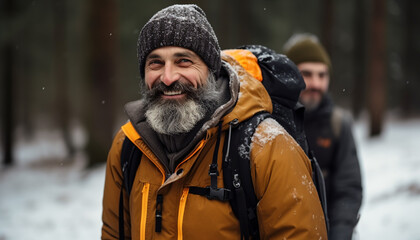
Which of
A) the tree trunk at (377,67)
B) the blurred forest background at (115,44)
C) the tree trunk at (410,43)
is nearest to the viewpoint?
the blurred forest background at (115,44)

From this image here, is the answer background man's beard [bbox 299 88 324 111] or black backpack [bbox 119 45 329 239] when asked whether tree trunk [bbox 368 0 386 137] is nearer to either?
background man's beard [bbox 299 88 324 111]

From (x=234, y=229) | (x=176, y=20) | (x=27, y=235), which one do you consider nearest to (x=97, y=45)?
(x=27, y=235)

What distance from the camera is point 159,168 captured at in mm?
1972

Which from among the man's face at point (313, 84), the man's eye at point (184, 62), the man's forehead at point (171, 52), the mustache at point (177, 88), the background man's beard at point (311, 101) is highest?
the man's forehead at point (171, 52)

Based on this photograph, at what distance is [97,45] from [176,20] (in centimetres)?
844

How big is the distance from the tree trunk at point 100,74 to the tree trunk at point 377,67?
10265 mm

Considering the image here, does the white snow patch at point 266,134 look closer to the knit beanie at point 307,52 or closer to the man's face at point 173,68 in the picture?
the man's face at point 173,68

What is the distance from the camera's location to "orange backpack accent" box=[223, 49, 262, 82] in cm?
219

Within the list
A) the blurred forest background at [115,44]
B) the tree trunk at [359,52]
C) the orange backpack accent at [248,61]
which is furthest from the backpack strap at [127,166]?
the tree trunk at [359,52]

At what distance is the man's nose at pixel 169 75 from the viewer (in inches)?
78.9

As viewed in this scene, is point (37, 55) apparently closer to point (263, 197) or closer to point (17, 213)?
point (17, 213)

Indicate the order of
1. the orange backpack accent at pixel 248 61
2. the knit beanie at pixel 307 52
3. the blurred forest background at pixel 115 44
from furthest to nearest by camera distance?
the blurred forest background at pixel 115 44 < the knit beanie at pixel 307 52 < the orange backpack accent at pixel 248 61

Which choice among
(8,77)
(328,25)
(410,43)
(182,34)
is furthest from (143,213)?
(410,43)

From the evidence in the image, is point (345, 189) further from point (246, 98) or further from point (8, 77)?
point (8, 77)
